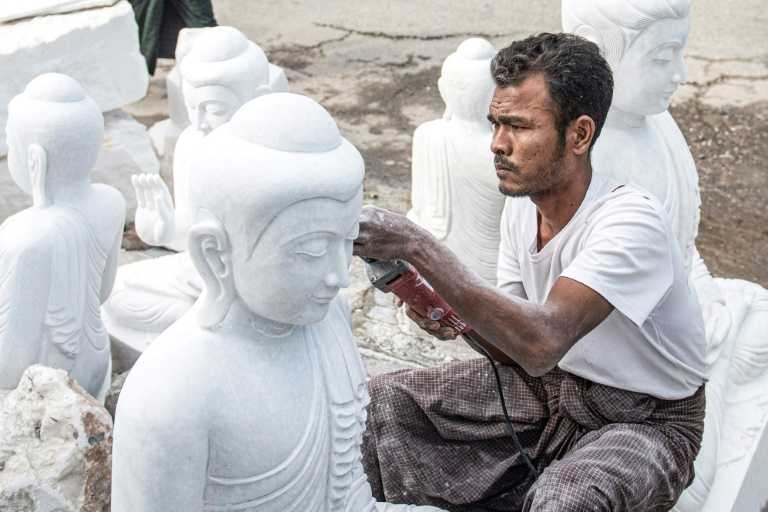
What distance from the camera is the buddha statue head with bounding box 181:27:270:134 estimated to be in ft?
11.7

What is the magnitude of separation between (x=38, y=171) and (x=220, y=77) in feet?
2.76

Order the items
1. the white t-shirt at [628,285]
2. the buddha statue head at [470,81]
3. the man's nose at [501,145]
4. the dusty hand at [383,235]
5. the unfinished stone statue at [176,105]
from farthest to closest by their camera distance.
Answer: the unfinished stone statue at [176,105], the buddha statue head at [470,81], the man's nose at [501,145], the white t-shirt at [628,285], the dusty hand at [383,235]

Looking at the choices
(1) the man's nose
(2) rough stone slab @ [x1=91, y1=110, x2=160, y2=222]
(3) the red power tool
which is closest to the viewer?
(3) the red power tool

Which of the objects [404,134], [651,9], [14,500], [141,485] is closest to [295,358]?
[141,485]

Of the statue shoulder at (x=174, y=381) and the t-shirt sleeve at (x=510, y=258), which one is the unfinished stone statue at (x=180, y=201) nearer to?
the t-shirt sleeve at (x=510, y=258)

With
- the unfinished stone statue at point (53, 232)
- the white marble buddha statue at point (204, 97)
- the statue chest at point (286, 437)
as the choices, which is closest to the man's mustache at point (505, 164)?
the statue chest at point (286, 437)

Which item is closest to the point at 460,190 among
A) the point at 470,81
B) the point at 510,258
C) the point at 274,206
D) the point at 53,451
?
the point at 470,81

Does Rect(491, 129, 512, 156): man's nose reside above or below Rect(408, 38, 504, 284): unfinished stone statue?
above

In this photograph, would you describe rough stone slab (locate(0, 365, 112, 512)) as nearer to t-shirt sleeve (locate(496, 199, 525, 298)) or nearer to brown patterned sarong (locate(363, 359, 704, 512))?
brown patterned sarong (locate(363, 359, 704, 512))

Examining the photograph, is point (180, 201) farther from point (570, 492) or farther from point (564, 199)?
point (570, 492)

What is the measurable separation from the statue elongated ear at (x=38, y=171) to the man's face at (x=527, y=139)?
3.91ft

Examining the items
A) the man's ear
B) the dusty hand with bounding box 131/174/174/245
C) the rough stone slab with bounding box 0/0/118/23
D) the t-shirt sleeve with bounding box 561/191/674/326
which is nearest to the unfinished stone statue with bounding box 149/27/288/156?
the rough stone slab with bounding box 0/0/118/23

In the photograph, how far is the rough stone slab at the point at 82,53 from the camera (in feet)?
15.3

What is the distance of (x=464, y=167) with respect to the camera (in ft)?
12.5
